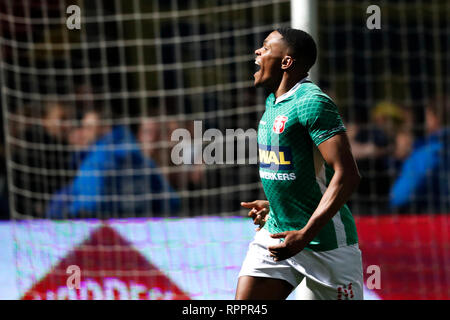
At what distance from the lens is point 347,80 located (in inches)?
376

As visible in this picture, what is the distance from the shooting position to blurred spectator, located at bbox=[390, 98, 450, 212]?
24.9 ft

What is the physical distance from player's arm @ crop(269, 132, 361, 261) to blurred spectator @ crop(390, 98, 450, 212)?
4323mm

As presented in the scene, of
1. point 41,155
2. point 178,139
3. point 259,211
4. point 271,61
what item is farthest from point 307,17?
point 41,155

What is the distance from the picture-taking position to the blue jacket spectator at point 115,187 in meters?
6.91

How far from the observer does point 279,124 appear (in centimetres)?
365

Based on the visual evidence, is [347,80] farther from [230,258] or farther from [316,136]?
[316,136]

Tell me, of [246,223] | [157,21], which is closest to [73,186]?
[246,223]

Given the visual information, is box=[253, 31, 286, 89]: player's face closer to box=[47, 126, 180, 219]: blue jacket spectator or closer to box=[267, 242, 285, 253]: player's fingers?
box=[267, 242, 285, 253]: player's fingers

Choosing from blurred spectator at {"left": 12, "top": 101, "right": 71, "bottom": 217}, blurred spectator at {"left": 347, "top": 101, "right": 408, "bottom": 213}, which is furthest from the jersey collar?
blurred spectator at {"left": 347, "top": 101, "right": 408, "bottom": 213}

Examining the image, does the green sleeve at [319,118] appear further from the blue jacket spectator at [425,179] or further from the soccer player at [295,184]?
the blue jacket spectator at [425,179]

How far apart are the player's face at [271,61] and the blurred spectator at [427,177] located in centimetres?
414

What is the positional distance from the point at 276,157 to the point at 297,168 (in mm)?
104
